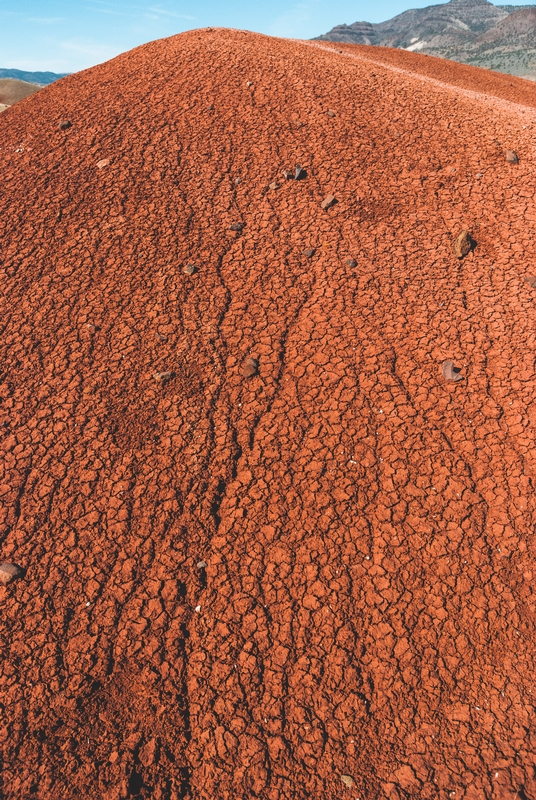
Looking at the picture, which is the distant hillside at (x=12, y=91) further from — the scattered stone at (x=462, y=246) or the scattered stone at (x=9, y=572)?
the scattered stone at (x=9, y=572)

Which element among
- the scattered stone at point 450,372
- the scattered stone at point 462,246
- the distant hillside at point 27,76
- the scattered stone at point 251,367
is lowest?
the scattered stone at point 450,372

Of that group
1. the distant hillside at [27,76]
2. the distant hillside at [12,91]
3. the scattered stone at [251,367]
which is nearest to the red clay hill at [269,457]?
the scattered stone at [251,367]

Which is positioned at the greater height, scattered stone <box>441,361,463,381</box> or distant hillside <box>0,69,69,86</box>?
distant hillside <box>0,69,69,86</box>

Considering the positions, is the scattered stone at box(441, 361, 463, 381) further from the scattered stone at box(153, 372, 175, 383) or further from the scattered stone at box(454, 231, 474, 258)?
the scattered stone at box(153, 372, 175, 383)

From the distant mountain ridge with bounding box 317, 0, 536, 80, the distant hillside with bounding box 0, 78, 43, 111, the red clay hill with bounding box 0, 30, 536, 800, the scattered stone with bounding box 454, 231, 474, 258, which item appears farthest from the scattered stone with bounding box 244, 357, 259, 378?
the distant mountain ridge with bounding box 317, 0, 536, 80

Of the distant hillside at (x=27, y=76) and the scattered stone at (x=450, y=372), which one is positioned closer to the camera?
the scattered stone at (x=450, y=372)

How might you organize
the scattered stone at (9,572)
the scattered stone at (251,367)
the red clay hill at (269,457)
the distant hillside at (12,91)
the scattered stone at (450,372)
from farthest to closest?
the distant hillside at (12,91)
the scattered stone at (251,367)
the scattered stone at (450,372)
the scattered stone at (9,572)
the red clay hill at (269,457)

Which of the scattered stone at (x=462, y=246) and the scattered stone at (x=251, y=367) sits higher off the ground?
the scattered stone at (x=462, y=246)

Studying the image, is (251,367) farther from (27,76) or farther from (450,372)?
(27,76)
